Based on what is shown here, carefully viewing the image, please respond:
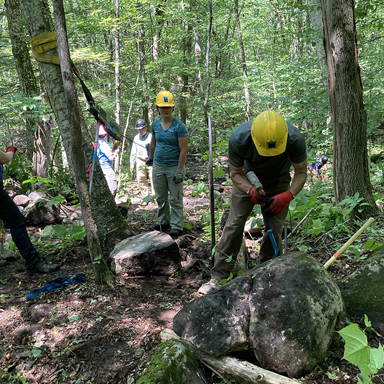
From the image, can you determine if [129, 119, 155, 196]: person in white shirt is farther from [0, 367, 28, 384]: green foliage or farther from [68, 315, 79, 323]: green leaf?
[0, 367, 28, 384]: green foliage

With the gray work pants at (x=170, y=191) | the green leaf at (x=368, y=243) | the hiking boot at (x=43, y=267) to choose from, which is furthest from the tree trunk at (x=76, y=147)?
the green leaf at (x=368, y=243)

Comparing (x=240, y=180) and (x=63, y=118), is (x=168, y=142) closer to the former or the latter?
(x=63, y=118)

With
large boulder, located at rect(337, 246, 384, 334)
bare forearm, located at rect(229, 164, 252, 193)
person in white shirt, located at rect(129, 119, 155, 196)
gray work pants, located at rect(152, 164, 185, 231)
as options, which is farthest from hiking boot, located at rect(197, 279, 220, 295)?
person in white shirt, located at rect(129, 119, 155, 196)

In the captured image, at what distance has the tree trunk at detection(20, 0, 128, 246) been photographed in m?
3.38

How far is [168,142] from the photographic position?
15.9ft

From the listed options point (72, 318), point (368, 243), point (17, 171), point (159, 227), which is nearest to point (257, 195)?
point (368, 243)

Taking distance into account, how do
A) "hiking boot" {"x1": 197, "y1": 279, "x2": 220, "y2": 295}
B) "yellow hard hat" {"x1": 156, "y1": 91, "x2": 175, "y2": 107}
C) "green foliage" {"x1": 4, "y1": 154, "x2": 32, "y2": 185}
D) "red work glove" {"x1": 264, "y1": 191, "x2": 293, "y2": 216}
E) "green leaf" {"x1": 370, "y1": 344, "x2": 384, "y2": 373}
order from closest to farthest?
"green leaf" {"x1": 370, "y1": 344, "x2": 384, "y2": 373}
"red work glove" {"x1": 264, "y1": 191, "x2": 293, "y2": 216}
"hiking boot" {"x1": 197, "y1": 279, "x2": 220, "y2": 295}
"yellow hard hat" {"x1": 156, "y1": 91, "x2": 175, "y2": 107}
"green foliage" {"x1": 4, "y1": 154, "x2": 32, "y2": 185}

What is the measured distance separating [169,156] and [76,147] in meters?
2.32

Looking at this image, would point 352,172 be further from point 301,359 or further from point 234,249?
point 301,359

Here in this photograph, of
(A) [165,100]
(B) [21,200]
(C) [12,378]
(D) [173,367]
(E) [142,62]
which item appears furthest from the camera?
(E) [142,62]

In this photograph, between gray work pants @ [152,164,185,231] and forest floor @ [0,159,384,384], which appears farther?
gray work pants @ [152,164,185,231]

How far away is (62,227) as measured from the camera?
166 inches

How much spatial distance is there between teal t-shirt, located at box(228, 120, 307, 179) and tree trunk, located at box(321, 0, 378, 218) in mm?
1226

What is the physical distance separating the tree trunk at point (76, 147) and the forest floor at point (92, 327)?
27 centimetres
